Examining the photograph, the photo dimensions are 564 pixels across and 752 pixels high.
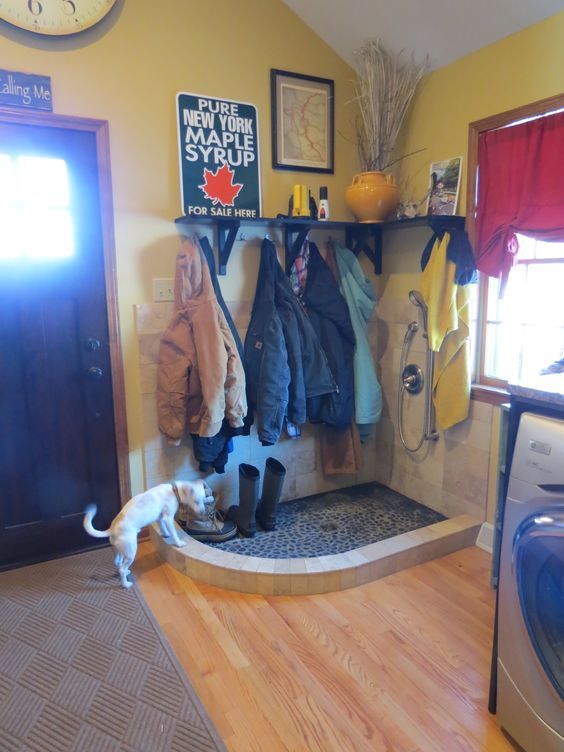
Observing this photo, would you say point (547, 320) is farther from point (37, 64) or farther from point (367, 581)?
point (37, 64)

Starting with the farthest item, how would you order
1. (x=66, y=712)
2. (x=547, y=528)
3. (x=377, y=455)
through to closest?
(x=377, y=455)
(x=66, y=712)
(x=547, y=528)

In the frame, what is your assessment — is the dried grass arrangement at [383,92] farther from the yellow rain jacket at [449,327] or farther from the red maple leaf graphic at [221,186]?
the red maple leaf graphic at [221,186]

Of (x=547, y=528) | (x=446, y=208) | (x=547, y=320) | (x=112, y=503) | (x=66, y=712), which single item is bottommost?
(x=66, y=712)

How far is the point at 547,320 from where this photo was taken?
2.22 metres

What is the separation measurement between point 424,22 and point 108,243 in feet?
5.65

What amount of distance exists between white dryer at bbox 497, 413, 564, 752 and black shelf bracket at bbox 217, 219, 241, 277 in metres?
1.62

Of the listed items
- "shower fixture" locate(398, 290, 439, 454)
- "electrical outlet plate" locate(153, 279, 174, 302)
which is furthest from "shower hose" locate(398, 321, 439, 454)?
"electrical outlet plate" locate(153, 279, 174, 302)

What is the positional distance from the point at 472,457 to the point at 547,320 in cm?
73

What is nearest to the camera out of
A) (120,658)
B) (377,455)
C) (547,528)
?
(547,528)

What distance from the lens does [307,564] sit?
2.16m

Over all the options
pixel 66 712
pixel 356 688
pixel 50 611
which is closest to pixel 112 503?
pixel 50 611

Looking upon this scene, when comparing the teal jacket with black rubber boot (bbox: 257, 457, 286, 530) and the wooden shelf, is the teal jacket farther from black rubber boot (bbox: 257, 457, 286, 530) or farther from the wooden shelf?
black rubber boot (bbox: 257, 457, 286, 530)

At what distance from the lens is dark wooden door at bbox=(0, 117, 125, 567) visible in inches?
86.2

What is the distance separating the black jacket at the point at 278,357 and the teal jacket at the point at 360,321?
234 millimetres
